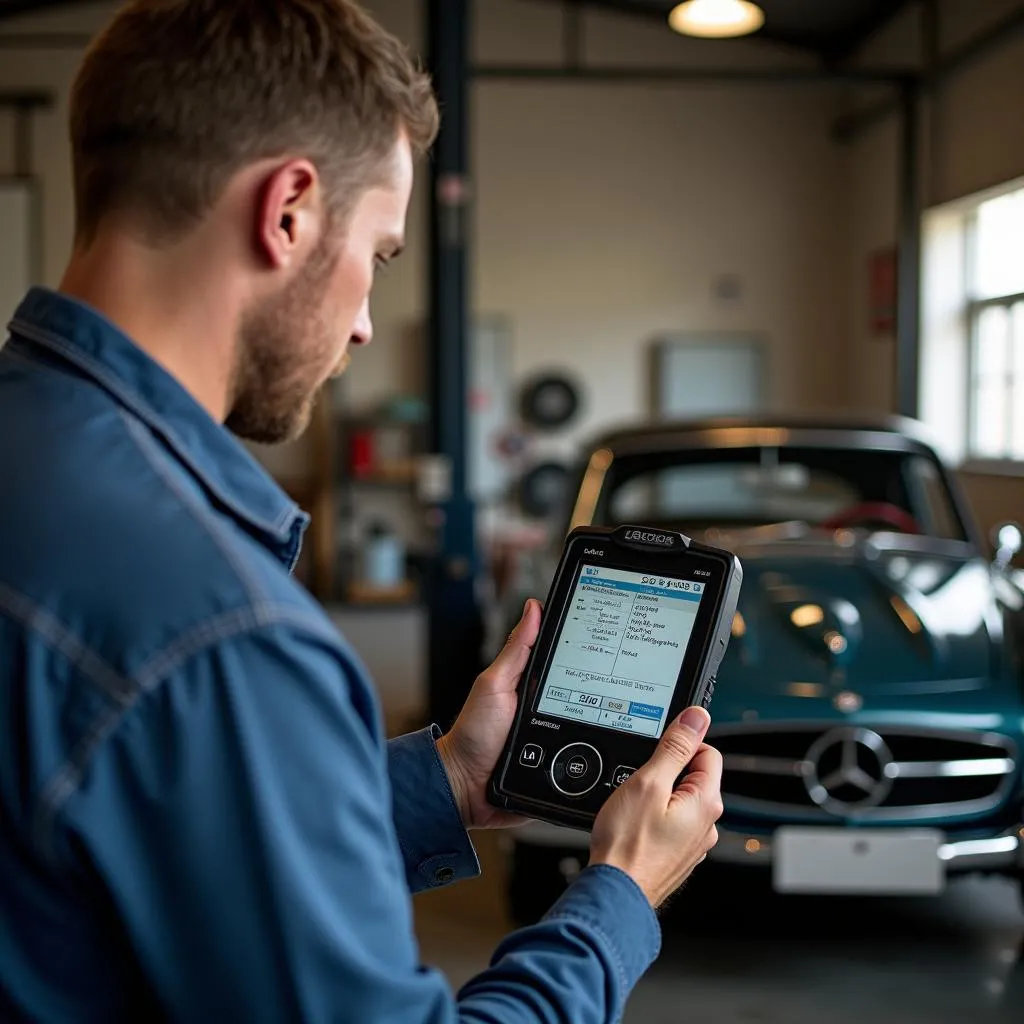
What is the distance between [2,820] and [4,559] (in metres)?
0.15

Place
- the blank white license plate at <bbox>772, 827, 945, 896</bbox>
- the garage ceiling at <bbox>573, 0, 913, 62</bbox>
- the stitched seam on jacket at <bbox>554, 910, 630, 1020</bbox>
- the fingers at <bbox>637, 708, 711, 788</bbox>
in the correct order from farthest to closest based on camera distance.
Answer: the garage ceiling at <bbox>573, 0, 913, 62</bbox>, the blank white license plate at <bbox>772, 827, 945, 896</bbox>, the fingers at <bbox>637, 708, 711, 788</bbox>, the stitched seam on jacket at <bbox>554, 910, 630, 1020</bbox>

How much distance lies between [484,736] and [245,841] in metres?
0.60

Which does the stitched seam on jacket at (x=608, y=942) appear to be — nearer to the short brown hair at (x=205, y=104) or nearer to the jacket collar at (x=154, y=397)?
the jacket collar at (x=154, y=397)

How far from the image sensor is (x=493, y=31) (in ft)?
39.5

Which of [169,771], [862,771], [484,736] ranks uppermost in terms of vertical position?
[169,771]

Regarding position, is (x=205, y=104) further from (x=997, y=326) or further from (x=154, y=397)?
(x=997, y=326)

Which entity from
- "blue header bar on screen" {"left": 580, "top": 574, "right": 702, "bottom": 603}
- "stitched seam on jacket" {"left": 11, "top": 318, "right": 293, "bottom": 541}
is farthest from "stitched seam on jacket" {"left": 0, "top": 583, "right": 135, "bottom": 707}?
"blue header bar on screen" {"left": 580, "top": 574, "right": 702, "bottom": 603}

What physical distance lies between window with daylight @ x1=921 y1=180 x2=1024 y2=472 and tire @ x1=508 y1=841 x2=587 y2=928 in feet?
20.7

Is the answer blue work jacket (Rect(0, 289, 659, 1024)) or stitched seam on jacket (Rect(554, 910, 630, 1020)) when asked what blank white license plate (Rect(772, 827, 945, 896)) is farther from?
blue work jacket (Rect(0, 289, 659, 1024))

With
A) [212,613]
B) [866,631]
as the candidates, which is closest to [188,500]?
[212,613]

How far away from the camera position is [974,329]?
9781 mm

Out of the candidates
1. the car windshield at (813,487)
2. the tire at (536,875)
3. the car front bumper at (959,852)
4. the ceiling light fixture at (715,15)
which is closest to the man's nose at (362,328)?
the car front bumper at (959,852)

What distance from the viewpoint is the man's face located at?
999 millimetres

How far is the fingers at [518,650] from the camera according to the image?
1373mm
